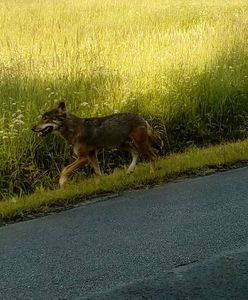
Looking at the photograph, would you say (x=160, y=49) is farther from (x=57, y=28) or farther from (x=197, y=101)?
(x=57, y=28)

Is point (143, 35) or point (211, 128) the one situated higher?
point (143, 35)

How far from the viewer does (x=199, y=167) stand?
7484 mm

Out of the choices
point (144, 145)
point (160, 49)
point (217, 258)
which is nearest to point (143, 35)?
point (160, 49)

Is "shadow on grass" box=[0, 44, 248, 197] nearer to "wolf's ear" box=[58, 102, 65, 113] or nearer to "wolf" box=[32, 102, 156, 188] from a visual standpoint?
"wolf" box=[32, 102, 156, 188]

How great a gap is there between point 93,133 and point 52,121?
53 centimetres

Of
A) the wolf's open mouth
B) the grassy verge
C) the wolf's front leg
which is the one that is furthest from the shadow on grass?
the wolf's open mouth

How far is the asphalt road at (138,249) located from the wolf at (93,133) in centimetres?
77

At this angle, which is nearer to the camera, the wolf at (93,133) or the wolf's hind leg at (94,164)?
the wolf at (93,133)

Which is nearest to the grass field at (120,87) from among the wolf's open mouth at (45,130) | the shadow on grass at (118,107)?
the shadow on grass at (118,107)

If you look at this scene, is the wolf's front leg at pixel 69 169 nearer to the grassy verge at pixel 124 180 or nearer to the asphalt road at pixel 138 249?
the grassy verge at pixel 124 180

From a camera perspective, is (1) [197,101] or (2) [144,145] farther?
(1) [197,101]

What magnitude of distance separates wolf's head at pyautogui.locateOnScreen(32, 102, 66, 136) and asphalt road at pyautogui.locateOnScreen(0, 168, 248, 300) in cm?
111

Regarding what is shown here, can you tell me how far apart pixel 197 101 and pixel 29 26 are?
6.95 meters

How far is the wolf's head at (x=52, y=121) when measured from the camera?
6.79 metres
